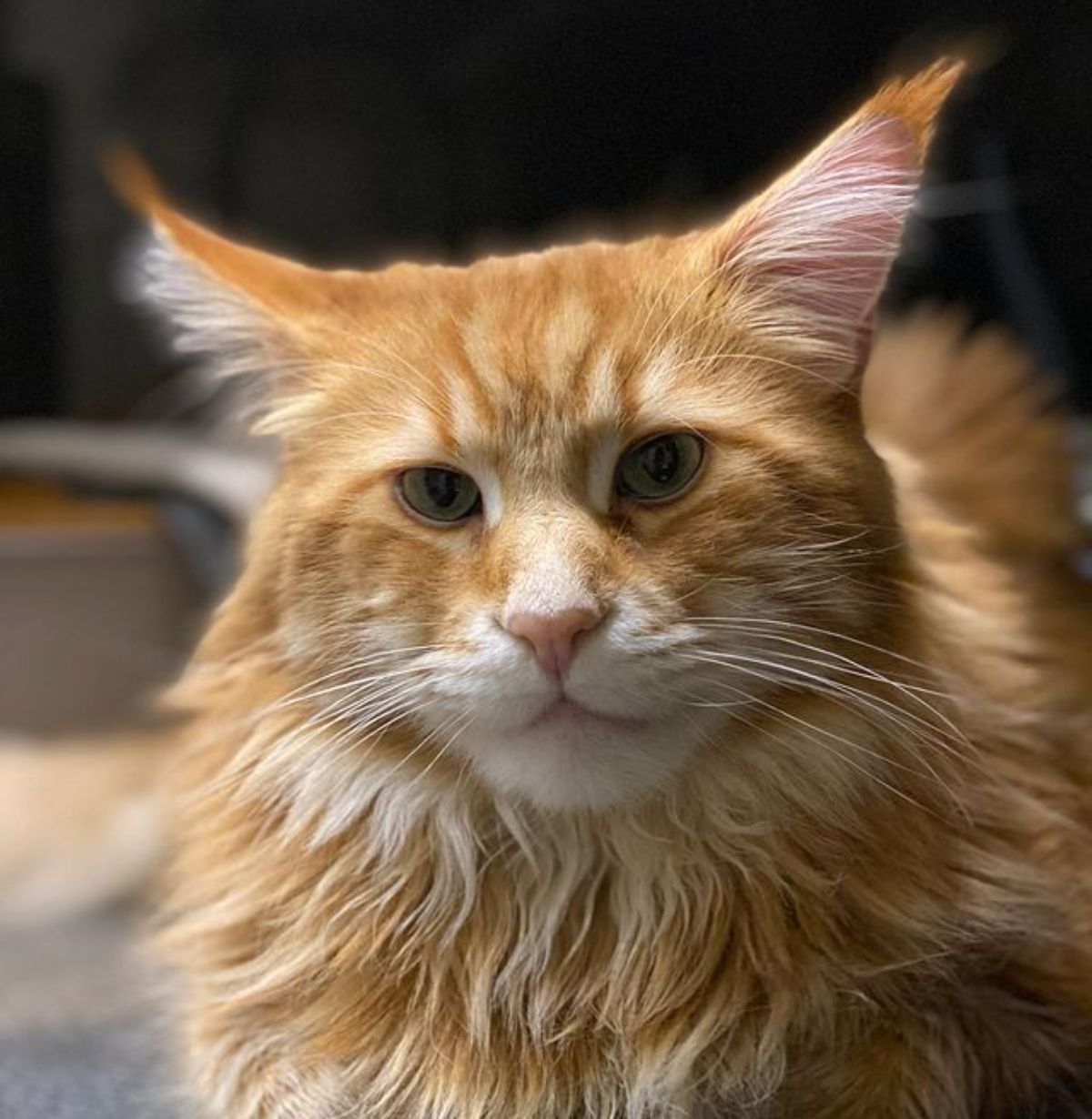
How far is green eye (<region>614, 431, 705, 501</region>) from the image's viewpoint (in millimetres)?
898

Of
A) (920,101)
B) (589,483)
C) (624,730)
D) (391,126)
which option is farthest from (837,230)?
(391,126)

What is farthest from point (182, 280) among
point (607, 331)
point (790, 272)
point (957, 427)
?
point (957, 427)

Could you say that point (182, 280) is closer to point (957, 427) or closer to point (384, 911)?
point (384, 911)

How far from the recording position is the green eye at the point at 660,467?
0.90 meters

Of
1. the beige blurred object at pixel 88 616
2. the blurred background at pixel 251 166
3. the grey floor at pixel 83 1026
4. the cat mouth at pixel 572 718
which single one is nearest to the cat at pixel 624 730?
the cat mouth at pixel 572 718

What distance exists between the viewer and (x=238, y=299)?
98 cm

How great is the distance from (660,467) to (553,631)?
0.15 meters

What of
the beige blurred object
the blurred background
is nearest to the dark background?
the blurred background

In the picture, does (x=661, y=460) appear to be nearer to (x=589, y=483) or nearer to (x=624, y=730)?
(x=589, y=483)

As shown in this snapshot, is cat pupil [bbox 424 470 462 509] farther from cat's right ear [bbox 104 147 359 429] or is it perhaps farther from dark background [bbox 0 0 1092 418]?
dark background [bbox 0 0 1092 418]

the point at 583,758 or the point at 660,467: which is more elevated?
the point at 660,467

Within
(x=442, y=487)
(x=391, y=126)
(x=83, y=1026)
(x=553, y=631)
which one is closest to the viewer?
(x=553, y=631)

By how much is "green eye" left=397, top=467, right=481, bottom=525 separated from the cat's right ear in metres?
0.13

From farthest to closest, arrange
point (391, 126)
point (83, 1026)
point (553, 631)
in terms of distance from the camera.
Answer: point (391, 126)
point (83, 1026)
point (553, 631)
